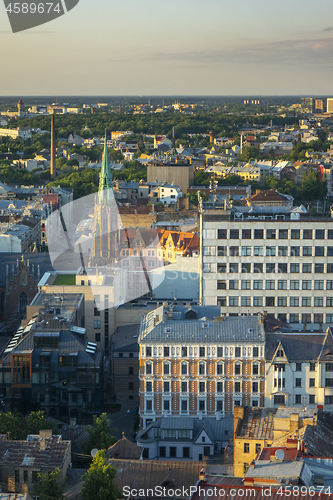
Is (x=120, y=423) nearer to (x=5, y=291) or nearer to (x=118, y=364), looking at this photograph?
(x=118, y=364)

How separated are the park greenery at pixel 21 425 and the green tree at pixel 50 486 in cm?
716

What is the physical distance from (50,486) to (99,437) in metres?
8.55

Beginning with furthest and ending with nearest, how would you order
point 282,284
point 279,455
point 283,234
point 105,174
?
point 105,174 → point 282,284 → point 283,234 → point 279,455

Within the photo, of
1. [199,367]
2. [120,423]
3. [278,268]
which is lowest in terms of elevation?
[120,423]

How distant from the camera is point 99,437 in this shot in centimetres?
4984

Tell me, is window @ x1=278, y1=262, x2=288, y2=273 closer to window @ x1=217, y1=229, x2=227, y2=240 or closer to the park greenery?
window @ x1=217, y1=229, x2=227, y2=240

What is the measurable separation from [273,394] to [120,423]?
36.6 feet

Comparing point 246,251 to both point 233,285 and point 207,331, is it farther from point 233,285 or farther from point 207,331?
point 207,331

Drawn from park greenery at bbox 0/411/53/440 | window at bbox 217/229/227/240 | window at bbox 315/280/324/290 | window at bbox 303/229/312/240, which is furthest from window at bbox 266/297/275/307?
park greenery at bbox 0/411/53/440

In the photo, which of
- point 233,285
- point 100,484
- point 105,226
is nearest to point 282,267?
point 233,285

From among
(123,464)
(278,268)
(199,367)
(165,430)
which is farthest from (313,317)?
(123,464)

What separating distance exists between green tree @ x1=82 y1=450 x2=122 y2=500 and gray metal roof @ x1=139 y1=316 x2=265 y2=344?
56.6 ft

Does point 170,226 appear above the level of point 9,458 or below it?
above

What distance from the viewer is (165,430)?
53688 mm
